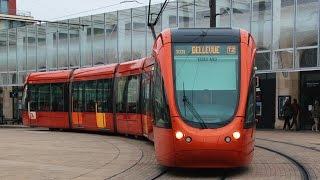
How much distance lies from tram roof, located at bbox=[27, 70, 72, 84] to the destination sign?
17.2m

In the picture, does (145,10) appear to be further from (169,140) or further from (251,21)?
(169,140)

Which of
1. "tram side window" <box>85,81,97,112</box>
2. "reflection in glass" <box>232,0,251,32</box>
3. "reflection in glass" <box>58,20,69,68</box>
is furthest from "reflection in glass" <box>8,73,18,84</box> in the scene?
"tram side window" <box>85,81,97,112</box>

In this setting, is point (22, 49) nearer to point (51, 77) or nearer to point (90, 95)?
point (51, 77)

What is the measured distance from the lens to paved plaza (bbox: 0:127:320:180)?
12.8 metres

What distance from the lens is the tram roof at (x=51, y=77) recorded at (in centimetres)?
3005

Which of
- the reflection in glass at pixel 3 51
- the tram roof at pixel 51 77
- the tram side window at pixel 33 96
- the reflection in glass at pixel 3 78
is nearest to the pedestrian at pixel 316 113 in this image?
the tram roof at pixel 51 77

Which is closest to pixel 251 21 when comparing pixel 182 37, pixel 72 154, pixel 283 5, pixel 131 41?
pixel 283 5

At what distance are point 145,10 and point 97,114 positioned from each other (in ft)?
45.8

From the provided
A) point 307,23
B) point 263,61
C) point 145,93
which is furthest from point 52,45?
point 145,93

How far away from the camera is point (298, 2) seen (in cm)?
2953

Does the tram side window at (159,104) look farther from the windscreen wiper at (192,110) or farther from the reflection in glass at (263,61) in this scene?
the reflection in glass at (263,61)

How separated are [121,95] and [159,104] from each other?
1145 cm

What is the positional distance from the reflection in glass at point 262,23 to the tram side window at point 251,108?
1814 cm

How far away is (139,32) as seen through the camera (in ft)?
131
